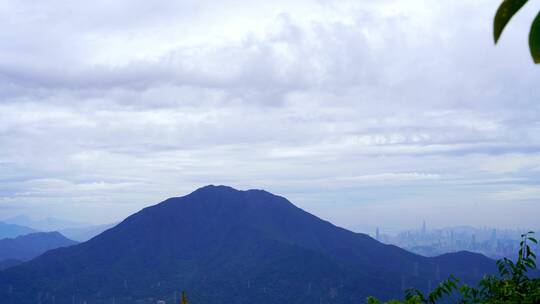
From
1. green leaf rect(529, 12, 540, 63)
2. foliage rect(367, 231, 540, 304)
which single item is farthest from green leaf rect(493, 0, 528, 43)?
foliage rect(367, 231, 540, 304)

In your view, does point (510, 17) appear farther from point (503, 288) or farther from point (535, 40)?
point (503, 288)

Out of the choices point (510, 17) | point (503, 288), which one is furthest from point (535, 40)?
point (503, 288)

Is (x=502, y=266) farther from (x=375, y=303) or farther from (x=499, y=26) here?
(x=499, y=26)

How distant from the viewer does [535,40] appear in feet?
8.67

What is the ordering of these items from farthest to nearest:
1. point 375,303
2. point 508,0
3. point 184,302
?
1. point 375,303
2. point 184,302
3. point 508,0

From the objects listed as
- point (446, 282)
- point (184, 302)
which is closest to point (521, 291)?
point (446, 282)

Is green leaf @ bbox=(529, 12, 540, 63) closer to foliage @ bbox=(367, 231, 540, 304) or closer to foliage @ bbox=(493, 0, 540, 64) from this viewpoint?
foliage @ bbox=(493, 0, 540, 64)

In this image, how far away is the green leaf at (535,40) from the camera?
260cm

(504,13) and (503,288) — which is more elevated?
(504,13)

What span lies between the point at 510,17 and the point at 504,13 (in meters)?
0.08

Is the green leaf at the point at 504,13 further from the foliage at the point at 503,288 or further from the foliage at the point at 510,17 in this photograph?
the foliage at the point at 503,288

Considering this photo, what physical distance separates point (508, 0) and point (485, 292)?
12914 millimetres

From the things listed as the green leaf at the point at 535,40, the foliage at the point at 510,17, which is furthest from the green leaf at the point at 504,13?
the green leaf at the point at 535,40

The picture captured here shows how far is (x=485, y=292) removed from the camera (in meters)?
13.9
